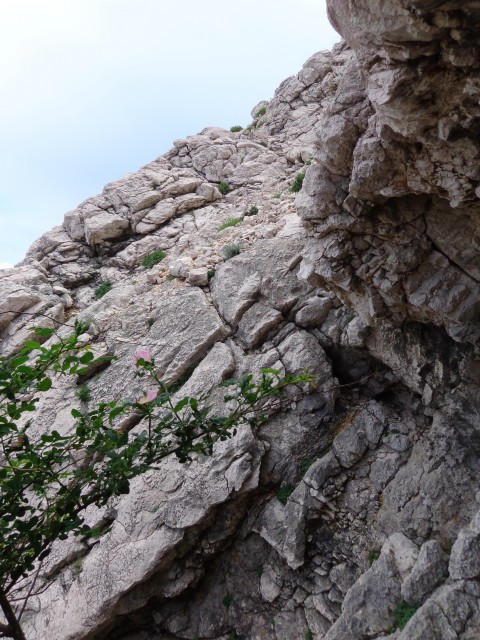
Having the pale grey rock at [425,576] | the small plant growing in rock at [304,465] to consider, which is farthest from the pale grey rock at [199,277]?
the pale grey rock at [425,576]

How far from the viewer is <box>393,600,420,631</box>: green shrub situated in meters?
5.75

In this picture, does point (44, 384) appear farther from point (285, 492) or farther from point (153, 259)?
point (153, 259)

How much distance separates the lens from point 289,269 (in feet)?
33.6

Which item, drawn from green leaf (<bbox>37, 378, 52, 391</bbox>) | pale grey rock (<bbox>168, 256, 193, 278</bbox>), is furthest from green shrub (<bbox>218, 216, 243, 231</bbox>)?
green leaf (<bbox>37, 378, 52, 391</bbox>)

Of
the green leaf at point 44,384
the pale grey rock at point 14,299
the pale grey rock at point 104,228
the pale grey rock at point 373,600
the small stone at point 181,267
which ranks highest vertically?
the pale grey rock at point 104,228

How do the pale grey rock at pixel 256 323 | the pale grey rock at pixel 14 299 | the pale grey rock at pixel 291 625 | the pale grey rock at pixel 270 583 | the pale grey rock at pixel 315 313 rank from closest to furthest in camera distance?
1. the pale grey rock at pixel 291 625
2. the pale grey rock at pixel 270 583
3. the pale grey rock at pixel 315 313
4. the pale grey rock at pixel 256 323
5. the pale grey rock at pixel 14 299

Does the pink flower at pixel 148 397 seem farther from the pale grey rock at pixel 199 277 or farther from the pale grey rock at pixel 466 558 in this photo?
the pale grey rock at pixel 199 277

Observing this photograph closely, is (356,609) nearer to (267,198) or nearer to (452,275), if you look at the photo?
(452,275)

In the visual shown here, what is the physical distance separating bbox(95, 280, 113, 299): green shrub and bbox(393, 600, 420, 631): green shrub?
11582mm

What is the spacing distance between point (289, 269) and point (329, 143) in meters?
4.55

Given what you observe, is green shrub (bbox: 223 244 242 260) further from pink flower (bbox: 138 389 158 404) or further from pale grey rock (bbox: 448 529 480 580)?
pink flower (bbox: 138 389 158 404)

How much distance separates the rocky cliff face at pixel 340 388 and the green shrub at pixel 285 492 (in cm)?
4

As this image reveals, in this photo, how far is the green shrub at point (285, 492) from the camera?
821 centimetres

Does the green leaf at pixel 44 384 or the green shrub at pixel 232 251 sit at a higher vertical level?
the green shrub at pixel 232 251
